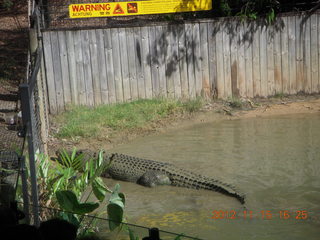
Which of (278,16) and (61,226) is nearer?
(61,226)

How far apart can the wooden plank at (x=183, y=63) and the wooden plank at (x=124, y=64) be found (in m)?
1.18

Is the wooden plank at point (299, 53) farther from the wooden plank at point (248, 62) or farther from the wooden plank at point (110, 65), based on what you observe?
the wooden plank at point (110, 65)

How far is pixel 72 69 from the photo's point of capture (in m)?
10.9

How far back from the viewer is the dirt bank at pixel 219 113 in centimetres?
956

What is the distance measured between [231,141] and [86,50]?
372 cm

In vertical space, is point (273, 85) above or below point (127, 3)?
below

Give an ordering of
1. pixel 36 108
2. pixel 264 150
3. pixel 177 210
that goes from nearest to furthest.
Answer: pixel 177 210 < pixel 36 108 < pixel 264 150

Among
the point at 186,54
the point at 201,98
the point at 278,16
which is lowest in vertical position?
the point at 201,98

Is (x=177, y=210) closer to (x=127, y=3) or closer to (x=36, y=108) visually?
(x=36, y=108)

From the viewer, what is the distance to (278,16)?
456 inches

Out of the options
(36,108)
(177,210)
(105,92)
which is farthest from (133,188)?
(105,92)

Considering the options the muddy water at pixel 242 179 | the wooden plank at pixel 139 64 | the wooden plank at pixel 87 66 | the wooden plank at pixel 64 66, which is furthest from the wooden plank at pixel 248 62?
the wooden plank at pixel 64 66
